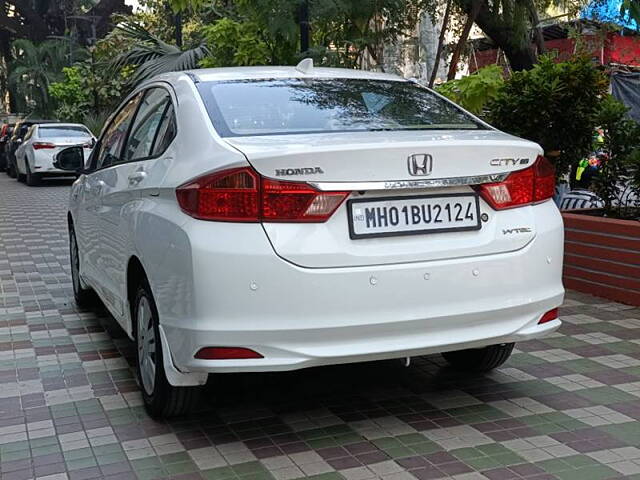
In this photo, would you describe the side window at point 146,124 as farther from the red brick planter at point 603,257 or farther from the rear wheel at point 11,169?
the rear wheel at point 11,169

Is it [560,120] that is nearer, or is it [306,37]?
[560,120]

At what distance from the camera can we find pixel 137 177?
14.6ft

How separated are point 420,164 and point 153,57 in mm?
11342

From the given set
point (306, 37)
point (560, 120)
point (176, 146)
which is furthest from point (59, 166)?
point (560, 120)

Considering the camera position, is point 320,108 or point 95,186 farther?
point 95,186

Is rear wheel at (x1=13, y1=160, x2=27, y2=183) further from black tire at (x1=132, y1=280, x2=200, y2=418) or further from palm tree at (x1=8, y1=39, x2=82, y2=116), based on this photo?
black tire at (x1=132, y1=280, x2=200, y2=418)

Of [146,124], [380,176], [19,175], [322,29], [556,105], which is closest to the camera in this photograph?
[380,176]

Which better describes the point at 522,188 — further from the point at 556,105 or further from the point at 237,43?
the point at 237,43

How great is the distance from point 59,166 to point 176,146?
289cm

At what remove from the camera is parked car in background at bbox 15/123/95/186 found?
67.6ft

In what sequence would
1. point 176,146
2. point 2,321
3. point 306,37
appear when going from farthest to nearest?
Answer: point 306,37 < point 2,321 < point 176,146

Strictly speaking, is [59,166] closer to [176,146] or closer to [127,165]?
[127,165]

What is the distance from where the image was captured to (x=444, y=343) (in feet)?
12.4

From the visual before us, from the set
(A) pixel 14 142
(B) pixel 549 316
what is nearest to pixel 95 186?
(B) pixel 549 316
